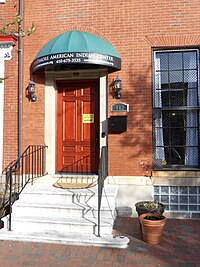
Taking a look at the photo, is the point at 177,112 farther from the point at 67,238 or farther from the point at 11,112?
the point at 11,112

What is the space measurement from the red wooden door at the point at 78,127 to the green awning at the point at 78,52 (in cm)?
96

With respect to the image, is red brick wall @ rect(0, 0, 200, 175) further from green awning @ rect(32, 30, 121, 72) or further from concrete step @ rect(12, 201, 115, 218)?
concrete step @ rect(12, 201, 115, 218)

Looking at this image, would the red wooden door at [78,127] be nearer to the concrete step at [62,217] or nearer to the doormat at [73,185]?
the doormat at [73,185]

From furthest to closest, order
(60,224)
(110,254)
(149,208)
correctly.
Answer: (149,208) < (60,224) < (110,254)

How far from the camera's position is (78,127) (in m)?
6.74

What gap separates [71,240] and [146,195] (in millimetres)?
2192

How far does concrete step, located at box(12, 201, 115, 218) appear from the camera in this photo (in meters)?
5.09

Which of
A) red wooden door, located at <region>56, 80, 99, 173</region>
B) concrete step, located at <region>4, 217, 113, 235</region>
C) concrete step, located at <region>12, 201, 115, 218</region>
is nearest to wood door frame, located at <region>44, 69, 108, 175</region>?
red wooden door, located at <region>56, 80, 99, 173</region>

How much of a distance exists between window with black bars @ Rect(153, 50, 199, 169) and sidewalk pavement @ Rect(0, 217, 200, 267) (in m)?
1.87

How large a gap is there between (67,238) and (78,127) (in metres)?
2.88

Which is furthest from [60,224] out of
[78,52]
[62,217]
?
[78,52]

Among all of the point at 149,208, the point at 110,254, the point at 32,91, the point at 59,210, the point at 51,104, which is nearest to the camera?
the point at 110,254

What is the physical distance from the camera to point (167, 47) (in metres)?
6.23

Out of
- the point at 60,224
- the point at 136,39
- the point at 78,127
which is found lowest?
the point at 60,224
